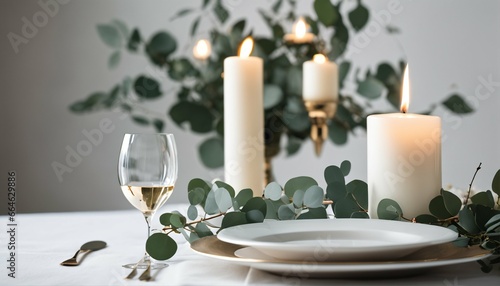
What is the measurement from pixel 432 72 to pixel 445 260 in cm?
214

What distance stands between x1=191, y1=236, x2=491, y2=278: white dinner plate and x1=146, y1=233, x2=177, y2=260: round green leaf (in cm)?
3

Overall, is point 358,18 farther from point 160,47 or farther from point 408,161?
point 408,161

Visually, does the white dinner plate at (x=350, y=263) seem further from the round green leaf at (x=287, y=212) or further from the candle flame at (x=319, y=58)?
the candle flame at (x=319, y=58)

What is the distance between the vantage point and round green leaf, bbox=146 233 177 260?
2.14 ft

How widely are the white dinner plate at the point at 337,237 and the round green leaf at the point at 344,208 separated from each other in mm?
58

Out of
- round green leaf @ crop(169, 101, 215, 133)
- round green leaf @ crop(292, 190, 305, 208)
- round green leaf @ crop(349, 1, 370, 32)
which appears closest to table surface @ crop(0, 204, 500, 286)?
round green leaf @ crop(292, 190, 305, 208)

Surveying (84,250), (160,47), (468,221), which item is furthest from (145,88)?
(468,221)

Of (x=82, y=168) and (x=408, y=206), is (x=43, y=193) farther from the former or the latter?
(x=408, y=206)

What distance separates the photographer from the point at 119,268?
667 mm

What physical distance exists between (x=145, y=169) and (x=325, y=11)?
0.73 metres

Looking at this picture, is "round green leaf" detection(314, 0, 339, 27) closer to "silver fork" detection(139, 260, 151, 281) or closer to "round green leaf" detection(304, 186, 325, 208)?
"round green leaf" detection(304, 186, 325, 208)

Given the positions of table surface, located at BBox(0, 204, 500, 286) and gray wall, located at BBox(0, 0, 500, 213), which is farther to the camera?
gray wall, located at BBox(0, 0, 500, 213)

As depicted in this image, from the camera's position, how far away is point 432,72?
8.48ft

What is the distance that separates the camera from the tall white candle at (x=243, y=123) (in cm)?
95
